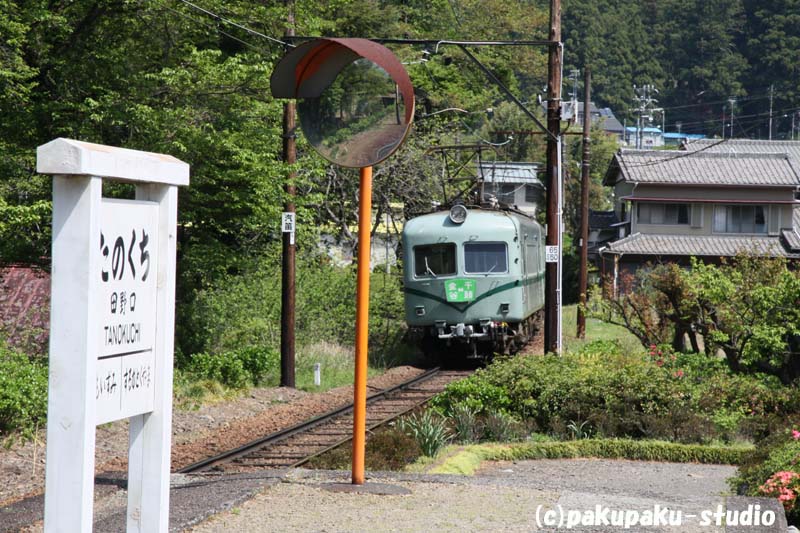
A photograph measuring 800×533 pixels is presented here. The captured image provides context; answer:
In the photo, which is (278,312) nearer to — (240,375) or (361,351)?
(240,375)

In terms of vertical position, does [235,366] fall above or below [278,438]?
above

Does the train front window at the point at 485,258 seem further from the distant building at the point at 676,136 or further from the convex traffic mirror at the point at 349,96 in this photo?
the distant building at the point at 676,136

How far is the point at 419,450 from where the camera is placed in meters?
10.4

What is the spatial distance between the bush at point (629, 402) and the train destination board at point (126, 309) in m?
8.29

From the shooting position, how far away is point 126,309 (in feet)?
15.0

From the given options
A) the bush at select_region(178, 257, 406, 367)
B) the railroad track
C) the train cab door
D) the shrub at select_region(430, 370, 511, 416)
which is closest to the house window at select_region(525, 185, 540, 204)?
the bush at select_region(178, 257, 406, 367)

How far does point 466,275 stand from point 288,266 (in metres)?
5.01

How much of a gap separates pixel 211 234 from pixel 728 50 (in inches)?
2842

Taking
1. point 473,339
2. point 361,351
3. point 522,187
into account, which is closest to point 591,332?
point 473,339

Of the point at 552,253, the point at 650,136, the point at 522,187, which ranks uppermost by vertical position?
the point at 650,136

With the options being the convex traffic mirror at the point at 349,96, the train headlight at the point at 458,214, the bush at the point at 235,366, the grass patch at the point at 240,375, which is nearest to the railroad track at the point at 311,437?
the grass patch at the point at 240,375

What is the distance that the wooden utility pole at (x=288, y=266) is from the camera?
1748 centimetres

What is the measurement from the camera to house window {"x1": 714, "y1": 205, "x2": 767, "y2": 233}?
4325 cm

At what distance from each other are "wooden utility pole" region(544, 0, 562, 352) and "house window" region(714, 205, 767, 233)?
2484 cm
